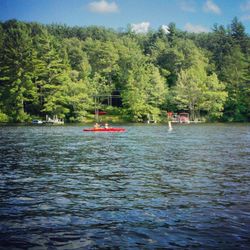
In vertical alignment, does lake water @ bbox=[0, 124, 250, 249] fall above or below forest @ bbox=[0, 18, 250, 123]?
below

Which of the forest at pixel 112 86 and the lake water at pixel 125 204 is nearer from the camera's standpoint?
the lake water at pixel 125 204

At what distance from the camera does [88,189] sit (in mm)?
16141

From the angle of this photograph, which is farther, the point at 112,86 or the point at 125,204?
the point at 112,86

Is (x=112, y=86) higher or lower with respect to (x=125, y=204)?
higher

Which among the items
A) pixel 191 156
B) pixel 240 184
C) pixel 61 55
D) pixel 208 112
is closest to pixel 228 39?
pixel 208 112

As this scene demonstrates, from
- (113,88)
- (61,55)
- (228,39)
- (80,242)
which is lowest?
(80,242)

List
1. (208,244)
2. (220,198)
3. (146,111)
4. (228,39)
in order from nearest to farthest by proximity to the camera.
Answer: (208,244), (220,198), (146,111), (228,39)

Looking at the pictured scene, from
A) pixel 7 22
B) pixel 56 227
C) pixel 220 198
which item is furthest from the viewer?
pixel 7 22

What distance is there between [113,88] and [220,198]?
93625 millimetres

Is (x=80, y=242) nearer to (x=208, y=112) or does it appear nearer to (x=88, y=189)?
(x=88, y=189)

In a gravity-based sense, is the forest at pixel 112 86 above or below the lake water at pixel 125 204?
above

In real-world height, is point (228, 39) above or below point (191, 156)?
above

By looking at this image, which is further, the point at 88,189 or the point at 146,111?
the point at 146,111

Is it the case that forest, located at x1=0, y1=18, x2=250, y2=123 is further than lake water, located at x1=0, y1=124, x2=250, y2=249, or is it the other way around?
forest, located at x1=0, y1=18, x2=250, y2=123
